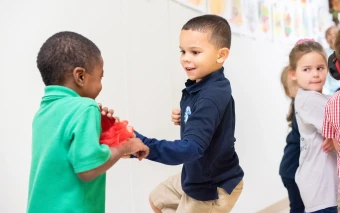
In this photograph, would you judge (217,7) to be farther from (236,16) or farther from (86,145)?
(86,145)

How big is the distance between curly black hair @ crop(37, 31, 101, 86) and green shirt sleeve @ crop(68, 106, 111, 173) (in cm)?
18

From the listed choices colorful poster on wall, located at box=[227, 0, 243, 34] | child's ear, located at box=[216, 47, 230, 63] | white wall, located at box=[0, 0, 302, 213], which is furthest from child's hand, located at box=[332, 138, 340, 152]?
colorful poster on wall, located at box=[227, 0, 243, 34]

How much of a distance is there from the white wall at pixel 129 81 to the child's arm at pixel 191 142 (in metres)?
0.67

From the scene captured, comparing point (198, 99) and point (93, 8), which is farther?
point (93, 8)

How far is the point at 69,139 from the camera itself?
4.33 ft

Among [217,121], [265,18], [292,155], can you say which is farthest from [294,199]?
[265,18]

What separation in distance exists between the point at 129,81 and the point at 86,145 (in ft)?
3.76

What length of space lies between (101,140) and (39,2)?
2.97 feet

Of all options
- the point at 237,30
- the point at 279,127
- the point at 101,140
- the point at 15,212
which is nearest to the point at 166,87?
the point at 237,30

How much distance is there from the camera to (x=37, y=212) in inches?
53.2

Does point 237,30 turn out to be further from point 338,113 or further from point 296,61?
point 338,113

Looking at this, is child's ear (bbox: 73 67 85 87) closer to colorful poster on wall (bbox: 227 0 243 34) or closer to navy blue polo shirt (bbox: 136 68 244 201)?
navy blue polo shirt (bbox: 136 68 244 201)

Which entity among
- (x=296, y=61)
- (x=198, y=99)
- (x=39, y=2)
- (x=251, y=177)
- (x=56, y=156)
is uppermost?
(x=39, y=2)

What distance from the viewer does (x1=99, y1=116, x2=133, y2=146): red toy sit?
1396mm
